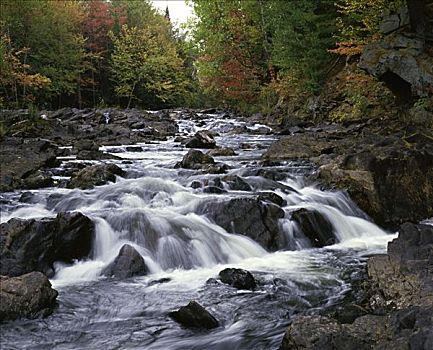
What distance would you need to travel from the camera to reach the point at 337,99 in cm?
2006

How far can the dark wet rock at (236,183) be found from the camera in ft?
32.2

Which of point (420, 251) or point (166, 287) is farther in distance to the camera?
point (166, 287)

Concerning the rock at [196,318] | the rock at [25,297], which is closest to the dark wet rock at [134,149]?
the rock at [25,297]

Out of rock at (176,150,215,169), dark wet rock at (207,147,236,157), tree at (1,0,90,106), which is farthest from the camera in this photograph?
tree at (1,0,90,106)

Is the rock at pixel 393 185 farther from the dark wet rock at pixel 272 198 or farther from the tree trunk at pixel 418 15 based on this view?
the tree trunk at pixel 418 15

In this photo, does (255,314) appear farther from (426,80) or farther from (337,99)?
(337,99)

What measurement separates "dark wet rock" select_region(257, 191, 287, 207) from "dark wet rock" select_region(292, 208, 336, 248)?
1.83ft

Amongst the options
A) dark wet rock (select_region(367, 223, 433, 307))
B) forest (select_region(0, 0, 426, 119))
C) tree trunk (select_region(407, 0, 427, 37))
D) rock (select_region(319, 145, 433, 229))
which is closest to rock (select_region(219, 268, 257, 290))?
dark wet rock (select_region(367, 223, 433, 307))

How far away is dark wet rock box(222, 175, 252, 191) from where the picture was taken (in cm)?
982

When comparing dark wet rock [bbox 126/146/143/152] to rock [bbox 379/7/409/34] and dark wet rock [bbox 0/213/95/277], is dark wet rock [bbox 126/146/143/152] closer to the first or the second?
dark wet rock [bbox 0/213/95/277]

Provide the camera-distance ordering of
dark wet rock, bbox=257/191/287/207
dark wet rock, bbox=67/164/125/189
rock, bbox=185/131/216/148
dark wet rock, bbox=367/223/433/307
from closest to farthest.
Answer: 1. dark wet rock, bbox=367/223/433/307
2. dark wet rock, bbox=257/191/287/207
3. dark wet rock, bbox=67/164/125/189
4. rock, bbox=185/131/216/148

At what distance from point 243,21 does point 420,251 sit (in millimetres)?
25780

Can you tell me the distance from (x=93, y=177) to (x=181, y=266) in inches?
162

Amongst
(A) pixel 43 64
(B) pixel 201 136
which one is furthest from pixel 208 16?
(B) pixel 201 136
